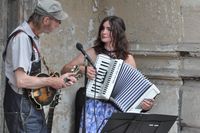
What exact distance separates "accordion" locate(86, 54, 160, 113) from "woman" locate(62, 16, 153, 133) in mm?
66

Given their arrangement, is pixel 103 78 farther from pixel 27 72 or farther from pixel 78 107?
pixel 78 107

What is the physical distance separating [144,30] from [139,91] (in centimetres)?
140

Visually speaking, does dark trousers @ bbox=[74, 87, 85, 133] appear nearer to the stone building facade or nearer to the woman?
the stone building facade

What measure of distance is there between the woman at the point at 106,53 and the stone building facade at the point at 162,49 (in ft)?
3.15

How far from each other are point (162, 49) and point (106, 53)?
124cm

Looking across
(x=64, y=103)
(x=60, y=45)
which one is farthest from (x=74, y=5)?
(x=64, y=103)

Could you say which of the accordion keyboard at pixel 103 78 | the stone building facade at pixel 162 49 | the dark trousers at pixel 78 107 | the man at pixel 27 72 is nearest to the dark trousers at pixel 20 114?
the man at pixel 27 72

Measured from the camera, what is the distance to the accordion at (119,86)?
4.27m

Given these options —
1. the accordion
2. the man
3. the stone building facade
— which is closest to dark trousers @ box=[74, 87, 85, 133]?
the stone building facade

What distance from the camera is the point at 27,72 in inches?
141

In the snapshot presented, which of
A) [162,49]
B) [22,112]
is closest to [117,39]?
[162,49]

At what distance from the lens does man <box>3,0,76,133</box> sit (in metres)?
3.54

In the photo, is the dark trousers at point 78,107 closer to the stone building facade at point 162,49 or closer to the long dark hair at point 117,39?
the stone building facade at point 162,49

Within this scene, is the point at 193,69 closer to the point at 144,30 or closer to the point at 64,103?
the point at 144,30
